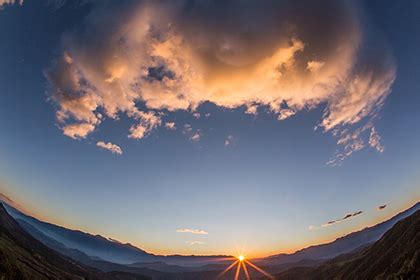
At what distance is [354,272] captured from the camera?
181 meters

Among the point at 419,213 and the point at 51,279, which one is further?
the point at 419,213

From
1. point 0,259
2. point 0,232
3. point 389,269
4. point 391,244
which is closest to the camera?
point 0,259

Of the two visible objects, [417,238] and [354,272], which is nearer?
[417,238]

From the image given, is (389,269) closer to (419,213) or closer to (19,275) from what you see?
(419,213)

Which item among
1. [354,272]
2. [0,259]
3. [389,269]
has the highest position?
[0,259]

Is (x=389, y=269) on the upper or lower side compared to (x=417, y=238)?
lower

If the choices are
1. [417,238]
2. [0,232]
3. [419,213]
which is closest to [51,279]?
[0,232]

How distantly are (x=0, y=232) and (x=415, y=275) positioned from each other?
8742 inches

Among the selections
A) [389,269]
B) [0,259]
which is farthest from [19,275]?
[389,269]

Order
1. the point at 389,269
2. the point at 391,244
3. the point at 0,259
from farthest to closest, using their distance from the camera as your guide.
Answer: the point at 391,244 < the point at 389,269 < the point at 0,259

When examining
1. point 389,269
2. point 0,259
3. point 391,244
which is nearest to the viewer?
point 0,259

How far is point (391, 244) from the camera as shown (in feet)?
573

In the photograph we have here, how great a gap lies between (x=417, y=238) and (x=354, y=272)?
156 ft

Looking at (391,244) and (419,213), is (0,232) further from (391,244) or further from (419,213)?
(419,213)
